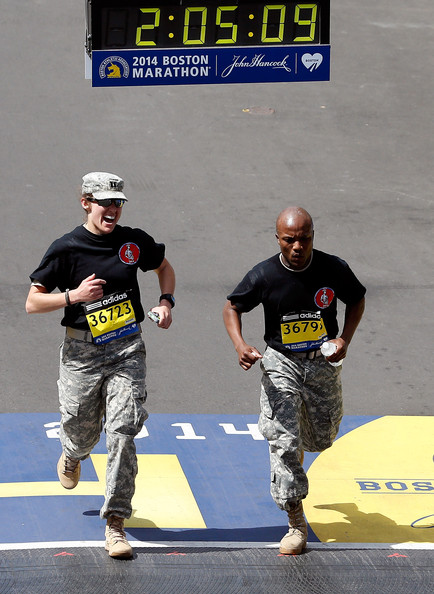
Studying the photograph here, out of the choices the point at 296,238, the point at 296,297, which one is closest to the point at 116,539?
the point at 296,297

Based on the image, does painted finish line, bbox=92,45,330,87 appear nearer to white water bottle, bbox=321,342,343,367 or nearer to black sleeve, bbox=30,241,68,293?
black sleeve, bbox=30,241,68,293

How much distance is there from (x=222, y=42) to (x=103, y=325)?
578 centimetres

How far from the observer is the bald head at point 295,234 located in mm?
6605

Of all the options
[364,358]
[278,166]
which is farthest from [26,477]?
[278,166]

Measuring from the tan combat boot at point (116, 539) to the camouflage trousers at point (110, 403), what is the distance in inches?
2.4

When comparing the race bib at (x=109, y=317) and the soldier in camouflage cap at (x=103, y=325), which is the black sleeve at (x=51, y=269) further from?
the race bib at (x=109, y=317)

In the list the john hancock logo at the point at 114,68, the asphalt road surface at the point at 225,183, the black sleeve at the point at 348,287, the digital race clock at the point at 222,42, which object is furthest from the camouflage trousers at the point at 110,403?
the digital race clock at the point at 222,42

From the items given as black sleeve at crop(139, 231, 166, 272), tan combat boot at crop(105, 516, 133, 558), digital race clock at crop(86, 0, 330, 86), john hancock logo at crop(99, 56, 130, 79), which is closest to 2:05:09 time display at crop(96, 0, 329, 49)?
digital race clock at crop(86, 0, 330, 86)

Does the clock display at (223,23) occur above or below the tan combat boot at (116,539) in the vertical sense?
above

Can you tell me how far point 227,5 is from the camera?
11.7m

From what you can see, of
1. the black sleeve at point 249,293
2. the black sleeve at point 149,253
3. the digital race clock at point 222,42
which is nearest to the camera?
the black sleeve at point 249,293

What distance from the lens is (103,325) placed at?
22.0ft

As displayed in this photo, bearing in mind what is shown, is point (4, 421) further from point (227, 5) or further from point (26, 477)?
point (227, 5)

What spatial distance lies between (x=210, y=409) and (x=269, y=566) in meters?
3.20
